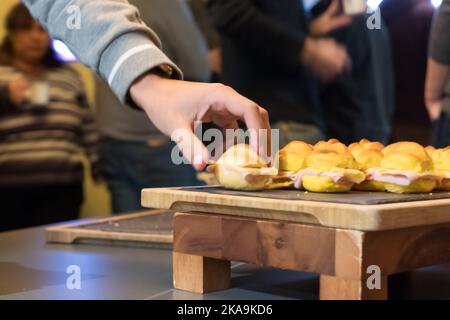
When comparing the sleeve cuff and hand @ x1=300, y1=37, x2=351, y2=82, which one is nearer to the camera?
the sleeve cuff

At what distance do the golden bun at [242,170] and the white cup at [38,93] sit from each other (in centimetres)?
213

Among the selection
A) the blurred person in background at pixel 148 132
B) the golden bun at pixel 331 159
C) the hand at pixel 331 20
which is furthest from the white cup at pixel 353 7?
the golden bun at pixel 331 159

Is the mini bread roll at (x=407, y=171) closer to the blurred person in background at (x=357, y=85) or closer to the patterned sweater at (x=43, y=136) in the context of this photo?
the blurred person in background at (x=357, y=85)

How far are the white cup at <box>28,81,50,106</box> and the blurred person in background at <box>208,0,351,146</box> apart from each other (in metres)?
0.99

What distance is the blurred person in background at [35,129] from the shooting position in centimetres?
310

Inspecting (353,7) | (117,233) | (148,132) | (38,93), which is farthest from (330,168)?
(38,93)

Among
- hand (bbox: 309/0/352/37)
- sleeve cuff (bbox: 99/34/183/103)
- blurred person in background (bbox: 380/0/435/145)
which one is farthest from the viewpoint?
blurred person in background (bbox: 380/0/435/145)

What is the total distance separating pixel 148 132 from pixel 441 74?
3.76 ft

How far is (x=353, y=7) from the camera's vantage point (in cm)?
248

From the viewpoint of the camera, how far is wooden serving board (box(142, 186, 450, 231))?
32.0 inches

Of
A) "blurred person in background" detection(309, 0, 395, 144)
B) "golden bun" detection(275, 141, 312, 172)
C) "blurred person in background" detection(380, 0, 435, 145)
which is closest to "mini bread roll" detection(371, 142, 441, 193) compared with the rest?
"golden bun" detection(275, 141, 312, 172)

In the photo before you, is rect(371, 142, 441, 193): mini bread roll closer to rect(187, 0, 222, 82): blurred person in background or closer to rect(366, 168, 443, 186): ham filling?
rect(366, 168, 443, 186): ham filling

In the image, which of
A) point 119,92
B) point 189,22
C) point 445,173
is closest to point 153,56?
point 119,92

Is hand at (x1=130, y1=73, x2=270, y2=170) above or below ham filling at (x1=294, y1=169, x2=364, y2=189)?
above
